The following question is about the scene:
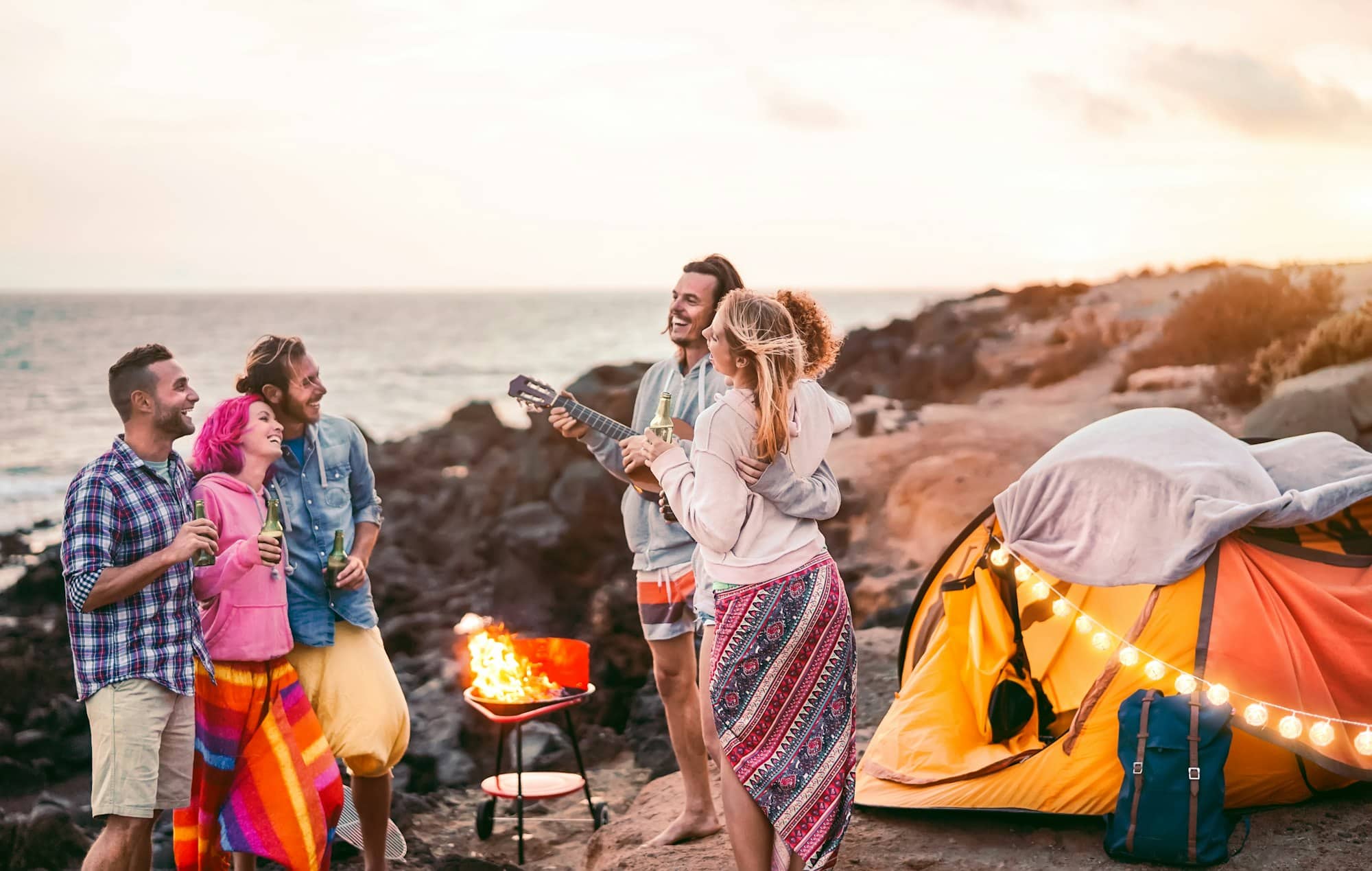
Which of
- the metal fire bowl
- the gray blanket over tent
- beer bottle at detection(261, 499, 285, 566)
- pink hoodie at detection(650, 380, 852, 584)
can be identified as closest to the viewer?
pink hoodie at detection(650, 380, 852, 584)

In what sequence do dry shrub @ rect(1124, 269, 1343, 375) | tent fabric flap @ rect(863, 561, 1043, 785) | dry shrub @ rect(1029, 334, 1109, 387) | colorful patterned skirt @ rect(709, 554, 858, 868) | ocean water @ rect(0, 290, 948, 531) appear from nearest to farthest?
1. colorful patterned skirt @ rect(709, 554, 858, 868)
2. tent fabric flap @ rect(863, 561, 1043, 785)
3. dry shrub @ rect(1124, 269, 1343, 375)
4. dry shrub @ rect(1029, 334, 1109, 387)
5. ocean water @ rect(0, 290, 948, 531)

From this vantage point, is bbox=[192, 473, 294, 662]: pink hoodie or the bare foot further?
the bare foot

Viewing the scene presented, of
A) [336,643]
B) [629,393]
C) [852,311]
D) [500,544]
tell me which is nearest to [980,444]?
[629,393]

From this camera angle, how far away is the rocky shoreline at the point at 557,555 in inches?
299

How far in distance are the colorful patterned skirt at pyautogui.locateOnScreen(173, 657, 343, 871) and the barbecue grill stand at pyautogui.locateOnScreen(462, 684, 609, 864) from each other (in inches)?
52.0

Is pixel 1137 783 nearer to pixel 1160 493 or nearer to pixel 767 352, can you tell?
pixel 1160 493

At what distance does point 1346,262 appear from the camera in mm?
22562

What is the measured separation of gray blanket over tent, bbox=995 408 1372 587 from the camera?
436 centimetres

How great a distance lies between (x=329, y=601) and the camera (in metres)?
4.44

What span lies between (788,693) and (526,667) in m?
2.27

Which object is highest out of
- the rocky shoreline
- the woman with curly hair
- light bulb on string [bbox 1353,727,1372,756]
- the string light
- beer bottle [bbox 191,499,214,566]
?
the woman with curly hair

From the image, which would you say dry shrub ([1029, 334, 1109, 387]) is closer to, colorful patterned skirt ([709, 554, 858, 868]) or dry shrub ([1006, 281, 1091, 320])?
dry shrub ([1006, 281, 1091, 320])

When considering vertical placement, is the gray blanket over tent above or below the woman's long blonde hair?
below

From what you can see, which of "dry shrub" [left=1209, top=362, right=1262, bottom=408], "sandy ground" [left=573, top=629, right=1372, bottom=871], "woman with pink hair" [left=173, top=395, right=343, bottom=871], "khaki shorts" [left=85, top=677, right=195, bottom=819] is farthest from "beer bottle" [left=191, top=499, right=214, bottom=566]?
"dry shrub" [left=1209, top=362, right=1262, bottom=408]
